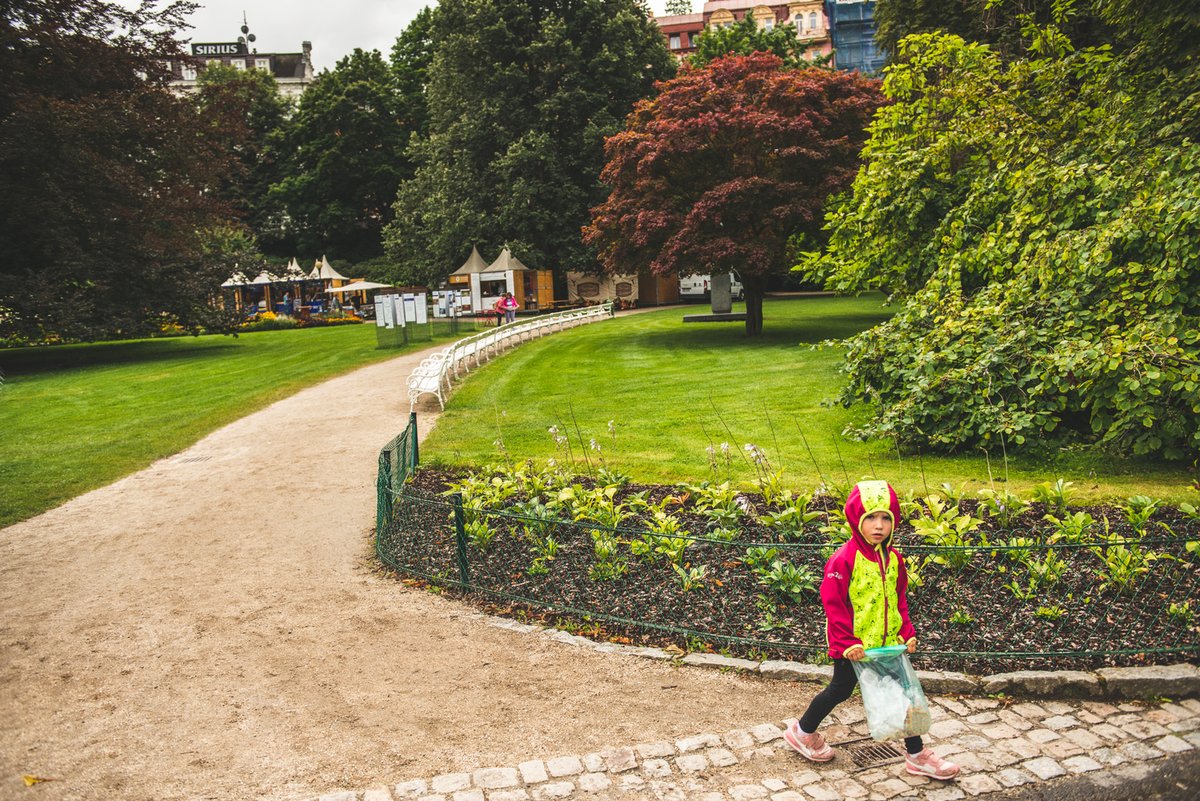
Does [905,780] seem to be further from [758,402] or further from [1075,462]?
[758,402]

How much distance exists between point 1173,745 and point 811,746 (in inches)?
77.9

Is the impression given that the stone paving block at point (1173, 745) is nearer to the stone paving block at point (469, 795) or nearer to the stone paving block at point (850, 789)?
the stone paving block at point (850, 789)

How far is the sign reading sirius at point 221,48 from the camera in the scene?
10450 cm

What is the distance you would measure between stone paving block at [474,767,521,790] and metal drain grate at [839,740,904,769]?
1833 millimetres

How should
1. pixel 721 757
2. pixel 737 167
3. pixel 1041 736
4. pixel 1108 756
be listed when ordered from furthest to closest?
pixel 737 167, pixel 1041 736, pixel 721 757, pixel 1108 756

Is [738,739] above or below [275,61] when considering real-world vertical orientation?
below

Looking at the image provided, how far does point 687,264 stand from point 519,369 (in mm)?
5913

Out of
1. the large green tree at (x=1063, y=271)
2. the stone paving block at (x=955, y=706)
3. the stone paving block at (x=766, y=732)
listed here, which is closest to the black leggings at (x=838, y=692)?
the stone paving block at (x=766, y=732)

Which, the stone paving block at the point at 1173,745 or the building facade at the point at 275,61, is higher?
the building facade at the point at 275,61

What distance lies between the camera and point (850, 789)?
4527 mm

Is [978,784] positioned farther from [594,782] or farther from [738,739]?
[594,782]

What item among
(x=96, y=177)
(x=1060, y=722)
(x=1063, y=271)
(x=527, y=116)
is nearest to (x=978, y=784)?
(x=1060, y=722)

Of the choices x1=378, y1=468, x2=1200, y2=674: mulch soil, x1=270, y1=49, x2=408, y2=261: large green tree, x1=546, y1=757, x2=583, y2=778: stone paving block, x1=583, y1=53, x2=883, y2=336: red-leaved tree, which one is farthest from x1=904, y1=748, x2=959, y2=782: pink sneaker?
x1=270, y1=49, x2=408, y2=261: large green tree

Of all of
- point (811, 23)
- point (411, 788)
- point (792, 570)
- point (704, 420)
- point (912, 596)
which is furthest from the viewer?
point (811, 23)
